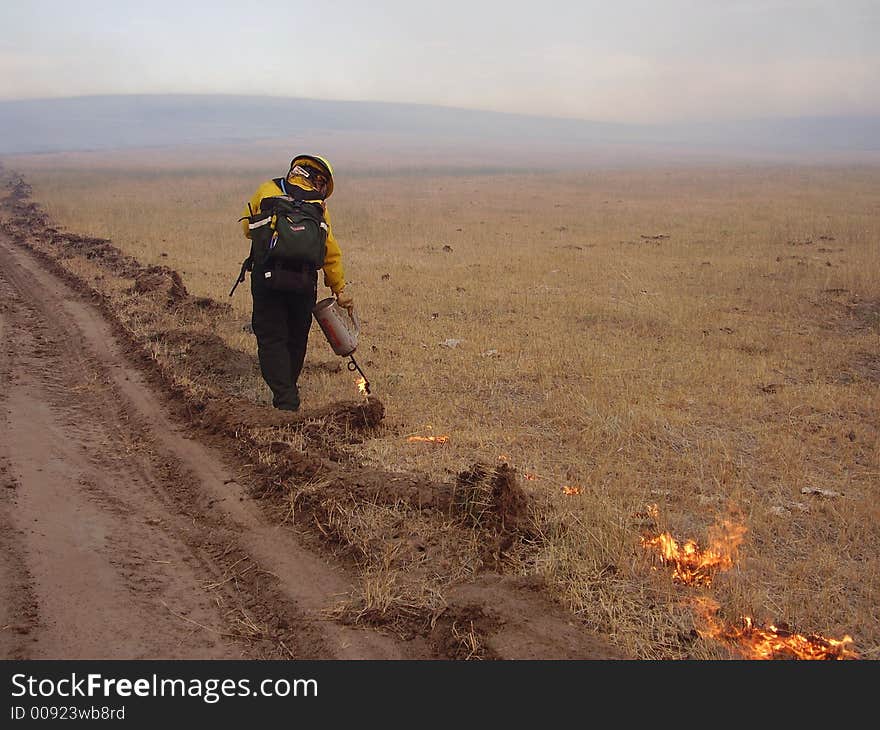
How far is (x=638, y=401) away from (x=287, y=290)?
3550mm

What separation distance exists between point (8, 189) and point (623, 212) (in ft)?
90.3

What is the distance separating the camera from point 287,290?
5.96 m

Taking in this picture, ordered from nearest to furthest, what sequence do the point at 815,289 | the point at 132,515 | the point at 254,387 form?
the point at 132,515, the point at 254,387, the point at 815,289

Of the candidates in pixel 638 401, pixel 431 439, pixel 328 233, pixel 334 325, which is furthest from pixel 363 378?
pixel 638 401

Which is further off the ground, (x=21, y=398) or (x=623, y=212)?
(x=623, y=212)

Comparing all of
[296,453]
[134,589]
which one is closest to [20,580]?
[134,589]

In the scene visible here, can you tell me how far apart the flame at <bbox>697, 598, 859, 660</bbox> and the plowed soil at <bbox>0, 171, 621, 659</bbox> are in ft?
1.96

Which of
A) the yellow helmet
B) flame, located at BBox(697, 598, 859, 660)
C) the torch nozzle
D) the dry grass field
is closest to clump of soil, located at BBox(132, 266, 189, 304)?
the dry grass field

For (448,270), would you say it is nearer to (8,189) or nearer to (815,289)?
(815,289)

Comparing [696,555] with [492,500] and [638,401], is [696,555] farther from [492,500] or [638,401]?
[638,401]

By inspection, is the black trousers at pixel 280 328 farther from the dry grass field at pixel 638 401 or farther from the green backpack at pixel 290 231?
the dry grass field at pixel 638 401

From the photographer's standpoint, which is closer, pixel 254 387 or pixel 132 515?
pixel 132 515

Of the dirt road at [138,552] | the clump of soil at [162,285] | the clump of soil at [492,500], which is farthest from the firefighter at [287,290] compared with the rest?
the clump of soil at [162,285]
